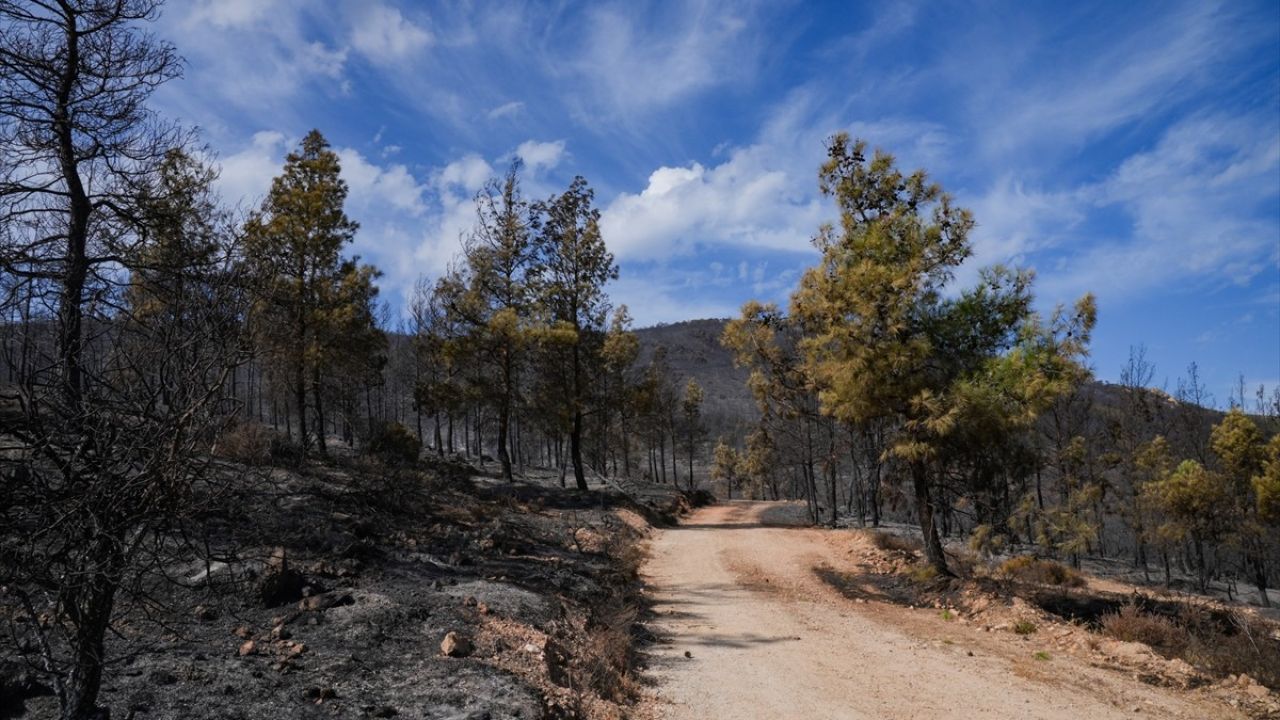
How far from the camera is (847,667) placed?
30.4 ft

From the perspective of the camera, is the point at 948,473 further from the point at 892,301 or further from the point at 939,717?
the point at 939,717

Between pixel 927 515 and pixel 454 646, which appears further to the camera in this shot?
pixel 927 515

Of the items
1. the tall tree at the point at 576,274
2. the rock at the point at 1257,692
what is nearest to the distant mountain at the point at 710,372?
the tall tree at the point at 576,274

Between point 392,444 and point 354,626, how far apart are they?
19574 millimetres

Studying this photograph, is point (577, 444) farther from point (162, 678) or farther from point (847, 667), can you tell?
point (162, 678)

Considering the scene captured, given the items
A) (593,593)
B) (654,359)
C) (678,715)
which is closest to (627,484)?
(654,359)

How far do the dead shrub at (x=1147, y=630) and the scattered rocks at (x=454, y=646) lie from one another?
9283 millimetres

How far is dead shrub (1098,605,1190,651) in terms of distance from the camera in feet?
33.6

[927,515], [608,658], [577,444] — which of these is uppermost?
[577,444]

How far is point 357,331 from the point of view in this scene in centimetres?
2505

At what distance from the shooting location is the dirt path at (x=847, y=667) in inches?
305

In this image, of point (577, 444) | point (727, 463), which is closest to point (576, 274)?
point (577, 444)

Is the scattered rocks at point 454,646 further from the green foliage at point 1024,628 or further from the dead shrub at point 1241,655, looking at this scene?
the dead shrub at point 1241,655

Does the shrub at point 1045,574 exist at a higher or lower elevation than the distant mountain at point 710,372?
lower
